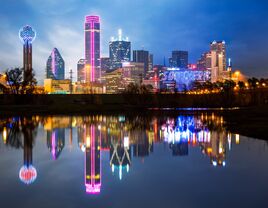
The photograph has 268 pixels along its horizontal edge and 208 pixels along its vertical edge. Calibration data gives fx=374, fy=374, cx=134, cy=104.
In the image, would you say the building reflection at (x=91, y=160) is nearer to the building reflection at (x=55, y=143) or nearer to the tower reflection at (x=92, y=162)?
the tower reflection at (x=92, y=162)

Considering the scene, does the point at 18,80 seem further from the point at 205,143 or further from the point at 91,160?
the point at 91,160

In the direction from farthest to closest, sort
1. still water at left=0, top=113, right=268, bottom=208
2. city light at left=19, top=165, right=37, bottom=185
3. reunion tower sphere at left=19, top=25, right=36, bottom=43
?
reunion tower sphere at left=19, top=25, right=36, bottom=43
city light at left=19, top=165, right=37, bottom=185
still water at left=0, top=113, right=268, bottom=208

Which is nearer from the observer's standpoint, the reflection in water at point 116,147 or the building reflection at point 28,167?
the building reflection at point 28,167

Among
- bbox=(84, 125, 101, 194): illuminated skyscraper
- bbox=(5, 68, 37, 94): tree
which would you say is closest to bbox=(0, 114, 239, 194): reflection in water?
bbox=(84, 125, 101, 194): illuminated skyscraper

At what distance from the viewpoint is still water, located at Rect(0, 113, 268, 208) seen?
11.0m

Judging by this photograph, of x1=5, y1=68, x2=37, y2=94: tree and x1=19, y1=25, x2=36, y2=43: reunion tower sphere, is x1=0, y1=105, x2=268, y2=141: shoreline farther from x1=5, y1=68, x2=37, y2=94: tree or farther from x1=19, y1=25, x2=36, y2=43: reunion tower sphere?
x1=19, y1=25, x2=36, y2=43: reunion tower sphere

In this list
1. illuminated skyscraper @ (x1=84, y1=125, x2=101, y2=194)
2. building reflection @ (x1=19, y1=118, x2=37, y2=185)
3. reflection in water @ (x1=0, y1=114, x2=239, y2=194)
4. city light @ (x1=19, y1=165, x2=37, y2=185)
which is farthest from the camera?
reflection in water @ (x1=0, y1=114, x2=239, y2=194)

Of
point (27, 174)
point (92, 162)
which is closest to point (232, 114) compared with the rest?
point (92, 162)

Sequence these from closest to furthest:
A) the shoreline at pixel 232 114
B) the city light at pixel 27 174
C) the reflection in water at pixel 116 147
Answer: the city light at pixel 27 174
the reflection in water at pixel 116 147
the shoreline at pixel 232 114

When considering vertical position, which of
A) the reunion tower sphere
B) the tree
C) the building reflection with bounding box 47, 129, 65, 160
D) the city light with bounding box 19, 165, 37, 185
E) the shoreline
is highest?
the reunion tower sphere

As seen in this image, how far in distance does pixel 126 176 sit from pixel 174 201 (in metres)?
3.86

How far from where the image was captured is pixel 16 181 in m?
13.5

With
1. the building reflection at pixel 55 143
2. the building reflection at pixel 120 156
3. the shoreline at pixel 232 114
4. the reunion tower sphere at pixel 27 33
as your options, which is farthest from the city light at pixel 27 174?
the reunion tower sphere at pixel 27 33

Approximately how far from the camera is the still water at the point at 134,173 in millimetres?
11016
